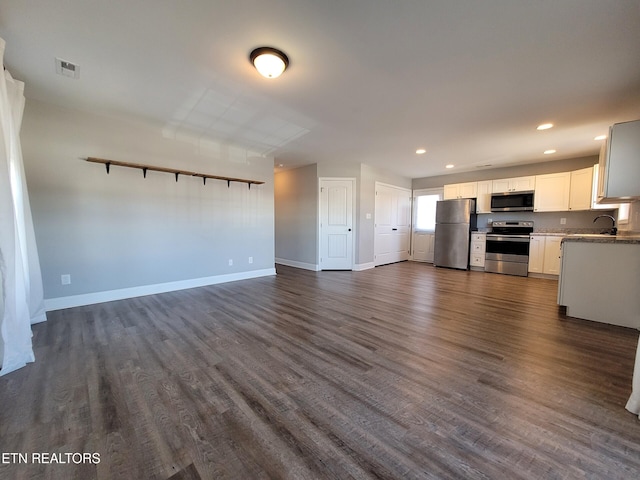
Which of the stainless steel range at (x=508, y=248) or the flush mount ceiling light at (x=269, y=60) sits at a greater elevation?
the flush mount ceiling light at (x=269, y=60)

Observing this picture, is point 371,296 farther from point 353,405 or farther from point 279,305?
point 353,405

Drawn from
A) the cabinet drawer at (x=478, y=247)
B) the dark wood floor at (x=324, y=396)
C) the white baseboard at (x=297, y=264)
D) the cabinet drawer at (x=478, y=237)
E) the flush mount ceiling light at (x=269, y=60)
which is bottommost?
the dark wood floor at (x=324, y=396)

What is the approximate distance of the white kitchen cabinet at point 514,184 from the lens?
549 centimetres

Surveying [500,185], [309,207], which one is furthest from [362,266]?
[500,185]

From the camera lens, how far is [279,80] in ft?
8.28

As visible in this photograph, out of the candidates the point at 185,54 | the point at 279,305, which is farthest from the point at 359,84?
the point at 279,305

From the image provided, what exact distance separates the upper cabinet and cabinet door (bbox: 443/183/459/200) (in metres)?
3.73

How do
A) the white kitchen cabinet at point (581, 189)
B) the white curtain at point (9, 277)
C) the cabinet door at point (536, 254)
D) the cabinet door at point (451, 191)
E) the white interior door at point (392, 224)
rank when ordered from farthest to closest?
1. the white interior door at point (392, 224)
2. the cabinet door at point (451, 191)
3. the cabinet door at point (536, 254)
4. the white kitchen cabinet at point (581, 189)
5. the white curtain at point (9, 277)

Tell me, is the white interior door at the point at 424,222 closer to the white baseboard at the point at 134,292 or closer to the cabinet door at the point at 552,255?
the cabinet door at the point at 552,255

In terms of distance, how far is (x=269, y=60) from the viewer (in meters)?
2.12

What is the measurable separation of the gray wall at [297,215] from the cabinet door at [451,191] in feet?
11.4

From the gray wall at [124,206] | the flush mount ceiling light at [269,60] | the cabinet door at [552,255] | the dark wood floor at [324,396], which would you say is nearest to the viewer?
the dark wood floor at [324,396]

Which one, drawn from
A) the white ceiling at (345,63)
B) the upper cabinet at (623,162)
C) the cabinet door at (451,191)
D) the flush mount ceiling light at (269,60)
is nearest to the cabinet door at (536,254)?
the cabinet door at (451,191)

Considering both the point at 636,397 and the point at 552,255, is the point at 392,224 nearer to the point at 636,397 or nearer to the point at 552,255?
the point at 552,255
